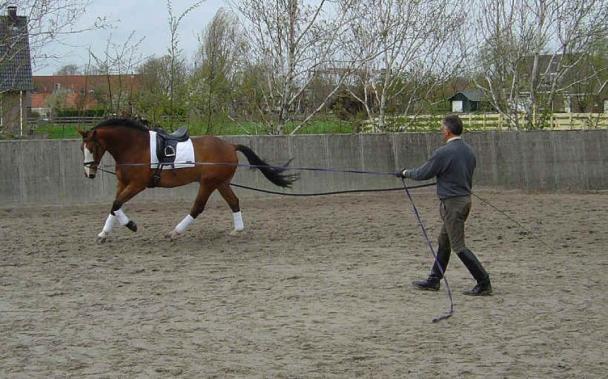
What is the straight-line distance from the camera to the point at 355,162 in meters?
18.8

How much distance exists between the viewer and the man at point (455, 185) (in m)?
8.06

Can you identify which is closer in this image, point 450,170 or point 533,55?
point 450,170

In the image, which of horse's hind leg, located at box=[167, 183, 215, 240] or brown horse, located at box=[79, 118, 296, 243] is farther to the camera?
horse's hind leg, located at box=[167, 183, 215, 240]

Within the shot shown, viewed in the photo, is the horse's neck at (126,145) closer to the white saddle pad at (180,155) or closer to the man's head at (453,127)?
the white saddle pad at (180,155)

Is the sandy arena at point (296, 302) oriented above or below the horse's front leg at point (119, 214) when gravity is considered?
below

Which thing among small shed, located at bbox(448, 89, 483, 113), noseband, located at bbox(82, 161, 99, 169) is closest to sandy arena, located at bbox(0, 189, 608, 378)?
noseband, located at bbox(82, 161, 99, 169)

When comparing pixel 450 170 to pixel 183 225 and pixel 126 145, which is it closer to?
pixel 183 225

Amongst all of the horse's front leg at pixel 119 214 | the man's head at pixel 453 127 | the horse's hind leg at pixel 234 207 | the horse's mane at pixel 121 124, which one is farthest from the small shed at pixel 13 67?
the man's head at pixel 453 127

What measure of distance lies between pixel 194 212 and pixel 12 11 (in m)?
9.20

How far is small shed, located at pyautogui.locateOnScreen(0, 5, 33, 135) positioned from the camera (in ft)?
61.0

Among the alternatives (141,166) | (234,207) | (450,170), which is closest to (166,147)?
(141,166)

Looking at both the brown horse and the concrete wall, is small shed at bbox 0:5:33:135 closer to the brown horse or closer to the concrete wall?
the concrete wall

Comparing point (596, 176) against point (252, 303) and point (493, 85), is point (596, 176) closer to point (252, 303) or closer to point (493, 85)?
point (493, 85)

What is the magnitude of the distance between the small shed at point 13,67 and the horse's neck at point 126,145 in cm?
800
